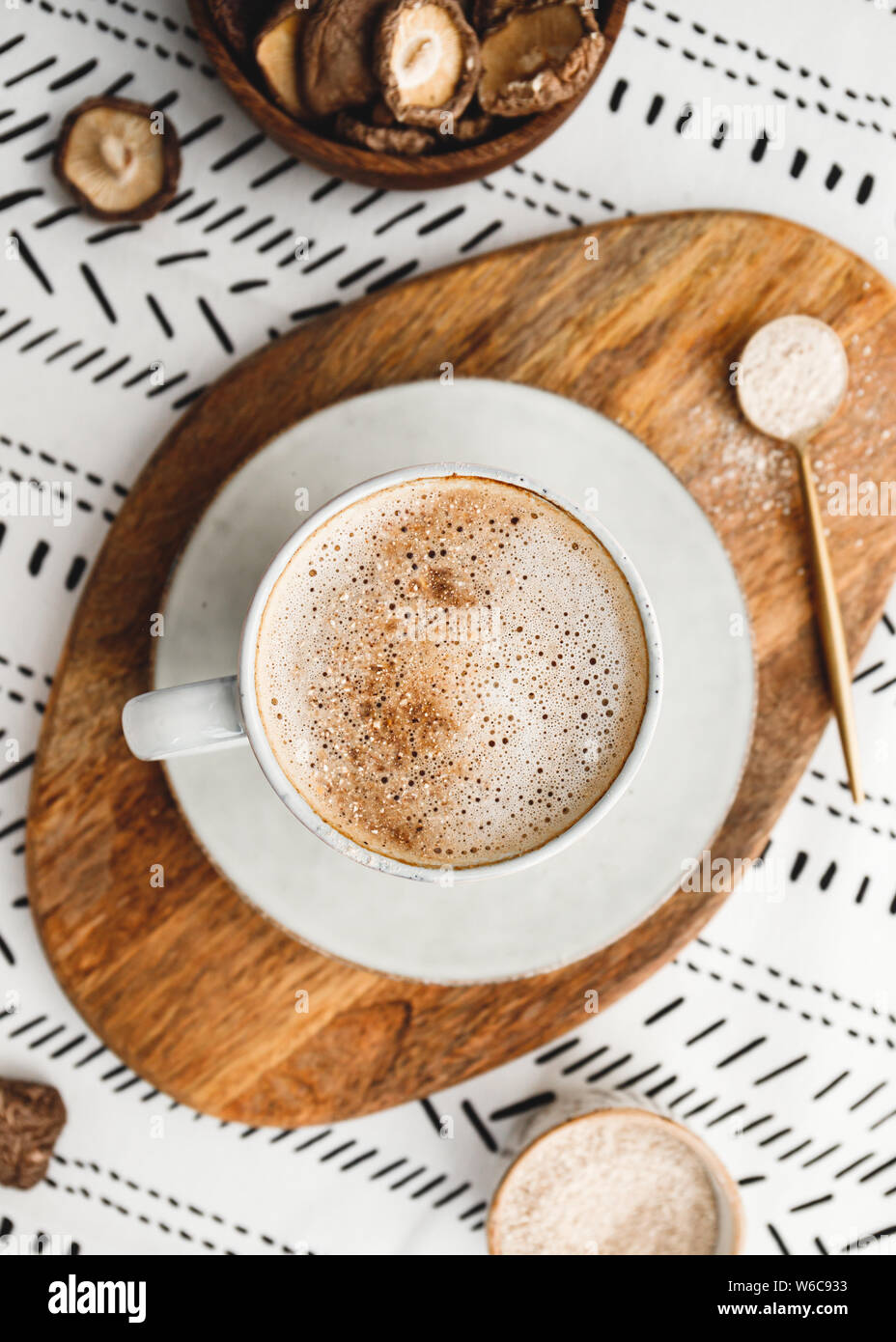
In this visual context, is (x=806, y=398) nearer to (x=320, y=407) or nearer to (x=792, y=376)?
(x=792, y=376)

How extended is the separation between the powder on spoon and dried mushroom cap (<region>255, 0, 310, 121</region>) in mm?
456

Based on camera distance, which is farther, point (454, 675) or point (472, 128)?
point (472, 128)

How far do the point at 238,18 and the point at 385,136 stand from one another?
6.7 inches

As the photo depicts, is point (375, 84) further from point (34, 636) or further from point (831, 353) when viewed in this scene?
point (34, 636)

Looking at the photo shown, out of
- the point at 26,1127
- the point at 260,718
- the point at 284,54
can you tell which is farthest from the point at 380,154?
the point at 26,1127

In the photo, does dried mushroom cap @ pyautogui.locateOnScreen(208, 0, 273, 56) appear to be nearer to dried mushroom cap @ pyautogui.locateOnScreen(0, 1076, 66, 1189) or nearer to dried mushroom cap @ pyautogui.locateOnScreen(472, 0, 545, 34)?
dried mushroom cap @ pyautogui.locateOnScreen(472, 0, 545, 34)

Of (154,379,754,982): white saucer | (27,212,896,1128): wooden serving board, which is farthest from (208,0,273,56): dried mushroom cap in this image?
(154,379,754,982): white saucer

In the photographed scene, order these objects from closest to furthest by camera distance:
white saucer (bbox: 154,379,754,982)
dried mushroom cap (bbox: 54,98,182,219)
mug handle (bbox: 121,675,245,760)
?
mug handle (bbox: 121,675,245,760)
white saucer (bbox: 154,379,754,982)
dried mushroom cap (bbox: 54,98,182,219)

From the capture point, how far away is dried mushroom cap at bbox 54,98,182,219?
93 cm

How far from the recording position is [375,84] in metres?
0.85

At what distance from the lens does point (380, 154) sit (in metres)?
0.85

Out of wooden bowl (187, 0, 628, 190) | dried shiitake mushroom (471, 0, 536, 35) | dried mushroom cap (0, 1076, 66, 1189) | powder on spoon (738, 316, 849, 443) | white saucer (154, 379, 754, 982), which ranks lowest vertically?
dried mushroom cap (0, 1076, 66, 1189)

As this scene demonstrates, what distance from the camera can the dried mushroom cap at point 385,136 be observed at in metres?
0.85

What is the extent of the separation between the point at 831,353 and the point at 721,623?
272 mm
